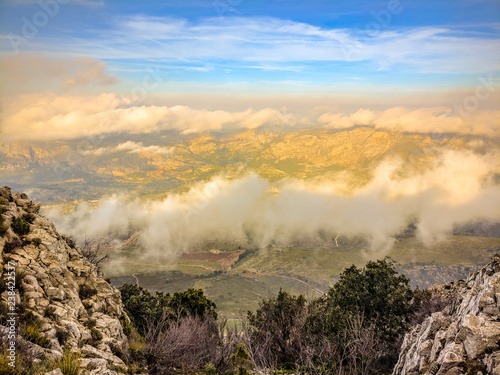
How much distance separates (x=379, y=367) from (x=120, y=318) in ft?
65.2

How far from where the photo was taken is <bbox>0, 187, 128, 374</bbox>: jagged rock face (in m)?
14.3

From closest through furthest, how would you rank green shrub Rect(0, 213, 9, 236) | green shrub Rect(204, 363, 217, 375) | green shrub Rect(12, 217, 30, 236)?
green shrub Rect(0, 213, 9, 236) < green shrub Rect(12, 217, 30, 236) < green shrub Rect(204, 363, 217, 375)

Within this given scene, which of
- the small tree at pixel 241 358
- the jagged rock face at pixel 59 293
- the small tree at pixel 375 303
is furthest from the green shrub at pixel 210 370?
the small tree at pixel 375 303

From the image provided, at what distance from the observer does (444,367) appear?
1099 cm

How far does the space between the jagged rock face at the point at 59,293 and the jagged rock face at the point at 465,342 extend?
13.7 metres

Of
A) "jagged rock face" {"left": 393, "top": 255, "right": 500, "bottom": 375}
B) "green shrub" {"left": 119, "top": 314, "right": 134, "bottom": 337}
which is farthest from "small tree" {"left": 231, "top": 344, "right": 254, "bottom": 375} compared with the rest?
"green shrub" {"left": 119, "top": 314, "right": 134, "bottom": 337}

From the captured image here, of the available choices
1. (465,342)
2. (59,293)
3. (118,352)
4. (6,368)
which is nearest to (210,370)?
(118,352)

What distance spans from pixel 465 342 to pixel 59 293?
18.9m

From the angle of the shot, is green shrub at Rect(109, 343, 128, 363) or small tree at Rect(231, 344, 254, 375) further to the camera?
green shrub at Rect(109, 343, 128, 363)

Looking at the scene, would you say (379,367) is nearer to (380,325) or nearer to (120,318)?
(380,325)

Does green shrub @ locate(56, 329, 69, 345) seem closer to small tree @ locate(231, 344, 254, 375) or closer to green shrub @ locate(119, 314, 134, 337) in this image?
green shrub @ locate(119, 314, 134, 337)

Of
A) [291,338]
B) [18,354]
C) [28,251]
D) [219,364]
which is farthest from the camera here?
[291,338]

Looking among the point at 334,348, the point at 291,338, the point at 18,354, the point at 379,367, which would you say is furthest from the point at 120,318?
the point at 379,367

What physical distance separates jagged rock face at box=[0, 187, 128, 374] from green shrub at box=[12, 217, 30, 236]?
0.23 metres
